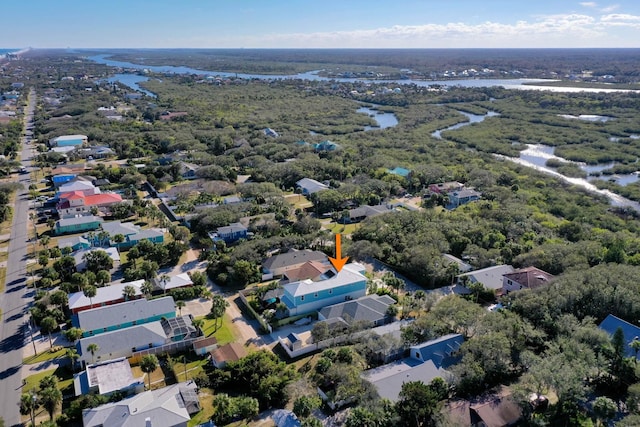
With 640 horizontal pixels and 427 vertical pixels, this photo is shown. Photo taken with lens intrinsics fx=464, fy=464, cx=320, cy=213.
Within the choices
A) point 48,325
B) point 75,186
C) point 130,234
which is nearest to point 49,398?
point 48,325

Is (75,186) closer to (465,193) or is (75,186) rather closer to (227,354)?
(227,354)

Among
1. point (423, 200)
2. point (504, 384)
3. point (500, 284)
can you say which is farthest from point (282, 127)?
point (504, 384)

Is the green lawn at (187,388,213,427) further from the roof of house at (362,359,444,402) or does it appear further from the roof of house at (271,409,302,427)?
the roof of house at (362,359,444,402)

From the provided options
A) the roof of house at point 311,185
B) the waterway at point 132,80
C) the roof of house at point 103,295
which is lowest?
the roof of house at point 103,295

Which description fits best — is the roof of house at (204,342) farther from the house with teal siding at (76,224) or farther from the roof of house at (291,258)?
the house with teal siding at (76,224)

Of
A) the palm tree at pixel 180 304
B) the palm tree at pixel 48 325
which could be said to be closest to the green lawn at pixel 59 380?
the palm tree at pixel 48 325

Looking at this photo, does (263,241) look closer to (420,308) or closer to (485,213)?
(420,308)
